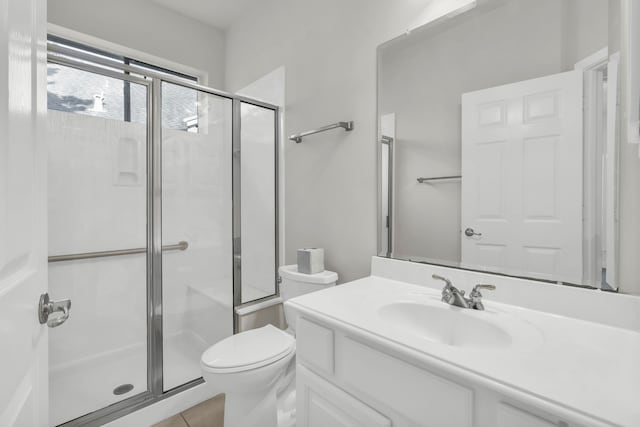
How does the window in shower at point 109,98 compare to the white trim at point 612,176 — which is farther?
the window in shower at point 109,98

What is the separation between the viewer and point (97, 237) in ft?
5.41

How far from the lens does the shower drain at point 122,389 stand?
158 cm

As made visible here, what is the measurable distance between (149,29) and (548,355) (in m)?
2.98

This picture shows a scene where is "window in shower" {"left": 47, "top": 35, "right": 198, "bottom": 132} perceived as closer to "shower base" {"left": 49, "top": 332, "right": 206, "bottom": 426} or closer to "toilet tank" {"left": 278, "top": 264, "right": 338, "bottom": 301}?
"toilet tank" {"left": 278, "top": 264, "right": 338, "bottom": 301}

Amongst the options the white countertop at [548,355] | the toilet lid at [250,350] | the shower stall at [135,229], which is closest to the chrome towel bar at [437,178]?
the white countertop at [548,355]

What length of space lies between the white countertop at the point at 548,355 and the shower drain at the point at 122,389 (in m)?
1.32

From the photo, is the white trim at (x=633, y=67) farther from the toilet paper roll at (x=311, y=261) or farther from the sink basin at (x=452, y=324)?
the toilet paper roll at (x=311, y=261)

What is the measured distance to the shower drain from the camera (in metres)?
1.58

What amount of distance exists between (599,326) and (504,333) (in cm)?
27

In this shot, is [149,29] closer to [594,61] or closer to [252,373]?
[252,373]

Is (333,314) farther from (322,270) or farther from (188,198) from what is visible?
(188,198)

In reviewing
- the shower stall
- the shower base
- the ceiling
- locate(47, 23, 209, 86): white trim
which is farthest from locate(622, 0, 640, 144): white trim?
locate(47, 23, 209, 86): white trim

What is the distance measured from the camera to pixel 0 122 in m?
0.45

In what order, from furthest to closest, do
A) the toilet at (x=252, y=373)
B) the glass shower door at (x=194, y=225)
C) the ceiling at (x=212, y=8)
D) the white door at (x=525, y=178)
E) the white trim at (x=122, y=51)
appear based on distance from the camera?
the ceiling at (x=212, y=8) → the white trim at (x=122, y=51) → the glass shower door at (x=194, y=225) → the toilet at (x=252, y=373) → the white door at (x=525, y=178)
